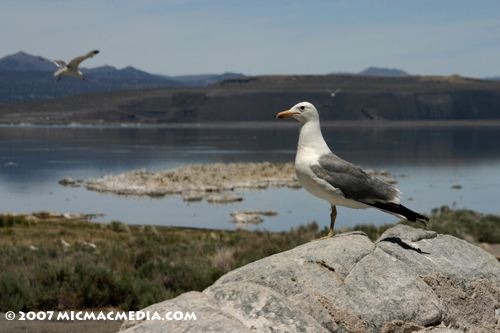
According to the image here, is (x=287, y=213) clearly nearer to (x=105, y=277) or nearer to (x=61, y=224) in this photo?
(x=61, y=224)

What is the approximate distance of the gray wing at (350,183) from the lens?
671 cm

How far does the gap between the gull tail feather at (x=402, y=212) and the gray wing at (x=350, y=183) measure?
60 millimetres

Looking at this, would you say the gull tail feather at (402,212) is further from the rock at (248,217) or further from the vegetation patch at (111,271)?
the rock at (248,217)

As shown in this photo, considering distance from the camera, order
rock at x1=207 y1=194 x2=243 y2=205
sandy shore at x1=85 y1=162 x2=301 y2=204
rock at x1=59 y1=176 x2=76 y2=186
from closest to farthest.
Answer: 1. rock at x1=207 y1=194 x2=243 y2=205
2. sandy shore at x1=85 y1=162 x2=301 y2=204
3. rock at x1=59 y1=176 x2=76 y2=186

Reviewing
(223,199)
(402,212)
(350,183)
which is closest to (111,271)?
(350,183)

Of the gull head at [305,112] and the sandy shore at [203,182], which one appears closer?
the gull head at [305,112]

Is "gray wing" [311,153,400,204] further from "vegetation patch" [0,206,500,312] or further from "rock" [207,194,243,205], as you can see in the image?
"rock" [207,194,243,205]

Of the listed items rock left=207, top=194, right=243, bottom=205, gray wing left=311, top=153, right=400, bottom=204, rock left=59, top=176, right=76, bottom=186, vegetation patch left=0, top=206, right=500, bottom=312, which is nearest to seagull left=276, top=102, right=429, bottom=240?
gray wing left=311, top=153, right=400, bottom=204

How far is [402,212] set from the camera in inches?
260

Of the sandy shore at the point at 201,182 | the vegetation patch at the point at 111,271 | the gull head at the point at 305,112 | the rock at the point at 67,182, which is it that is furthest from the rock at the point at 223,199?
the gull head at the point at 305,112

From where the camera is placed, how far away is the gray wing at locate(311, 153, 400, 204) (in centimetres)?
671

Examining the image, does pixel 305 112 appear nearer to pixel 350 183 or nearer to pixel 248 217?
pixel 350 183

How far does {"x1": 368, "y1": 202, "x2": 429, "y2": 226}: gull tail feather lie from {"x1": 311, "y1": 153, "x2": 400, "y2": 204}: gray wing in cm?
6

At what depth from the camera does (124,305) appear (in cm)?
1172
